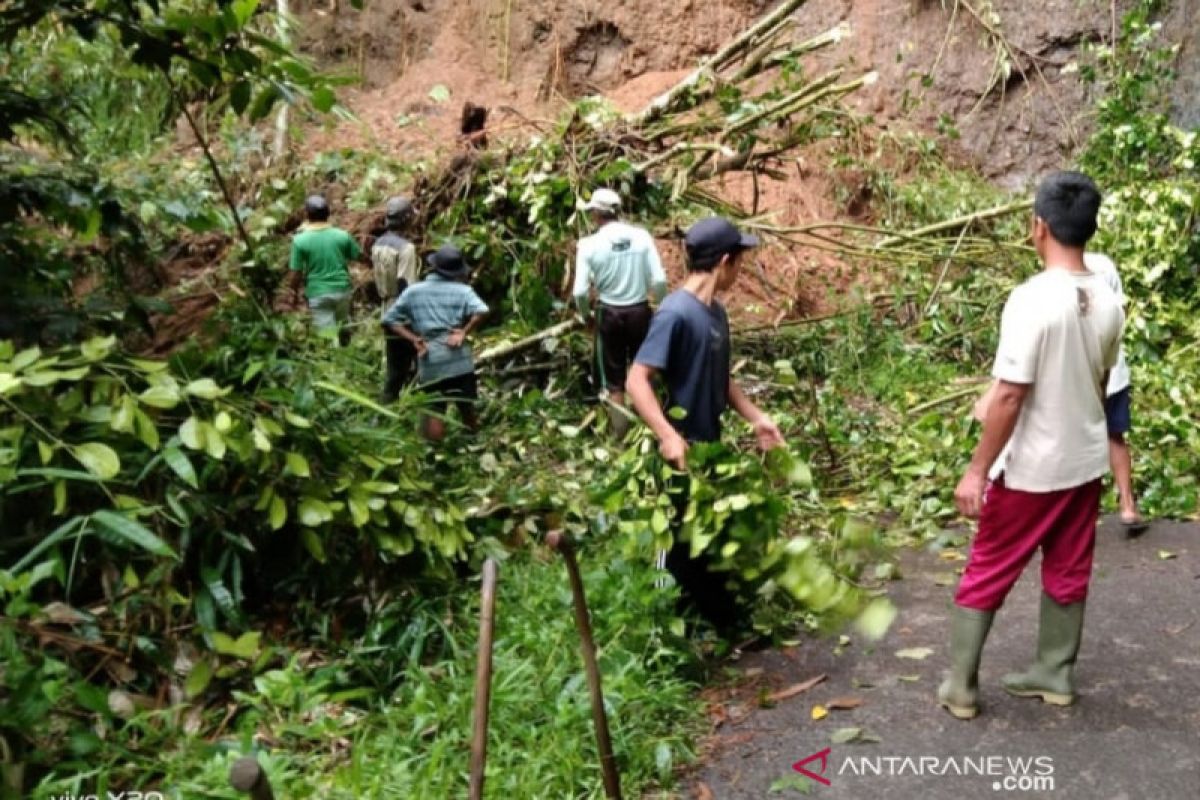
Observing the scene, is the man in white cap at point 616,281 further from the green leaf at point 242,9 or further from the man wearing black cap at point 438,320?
the green leaf at point 242,9

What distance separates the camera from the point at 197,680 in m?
4.25

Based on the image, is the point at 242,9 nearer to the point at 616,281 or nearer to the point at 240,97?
the point at 240,97

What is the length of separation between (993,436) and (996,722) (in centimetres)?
107

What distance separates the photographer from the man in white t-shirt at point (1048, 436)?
374 cm

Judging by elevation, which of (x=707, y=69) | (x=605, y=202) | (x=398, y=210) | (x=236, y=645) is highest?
(x=707, y=69)

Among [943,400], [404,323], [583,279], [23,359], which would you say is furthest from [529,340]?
[23,359]

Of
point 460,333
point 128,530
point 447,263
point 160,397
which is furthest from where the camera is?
point 447,263

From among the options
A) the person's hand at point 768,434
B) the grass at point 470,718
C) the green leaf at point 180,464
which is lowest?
the grass at point 470,718

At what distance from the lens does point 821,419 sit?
7664 mm

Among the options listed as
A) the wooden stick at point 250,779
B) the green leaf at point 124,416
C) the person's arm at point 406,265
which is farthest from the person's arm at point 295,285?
the wooden stick at point 250,779

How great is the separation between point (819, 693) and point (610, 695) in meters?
0.91

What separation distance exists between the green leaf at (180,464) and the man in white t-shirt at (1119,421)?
3951 mm

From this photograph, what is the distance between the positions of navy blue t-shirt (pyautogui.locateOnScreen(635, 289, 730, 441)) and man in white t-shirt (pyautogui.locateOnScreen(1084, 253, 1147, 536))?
188 centimetres

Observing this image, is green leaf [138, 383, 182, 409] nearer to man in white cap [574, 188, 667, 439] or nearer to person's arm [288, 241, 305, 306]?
man in white cap [574, 188, 667, 439]
